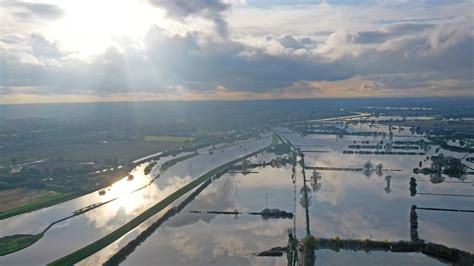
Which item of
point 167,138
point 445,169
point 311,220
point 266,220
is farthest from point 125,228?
point 167,138

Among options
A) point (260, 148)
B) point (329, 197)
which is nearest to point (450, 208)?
point (329, 197)

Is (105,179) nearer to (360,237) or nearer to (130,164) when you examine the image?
(130,164)

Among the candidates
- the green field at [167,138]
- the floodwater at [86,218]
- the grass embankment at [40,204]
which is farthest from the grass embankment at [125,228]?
the green field at [167,138]

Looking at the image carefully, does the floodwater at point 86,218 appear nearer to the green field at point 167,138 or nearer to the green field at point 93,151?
the green field at point 93,151

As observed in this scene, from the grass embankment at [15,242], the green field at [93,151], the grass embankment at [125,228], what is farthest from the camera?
the green field at [93,151]

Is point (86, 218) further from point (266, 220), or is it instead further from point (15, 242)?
point (266, 220)
